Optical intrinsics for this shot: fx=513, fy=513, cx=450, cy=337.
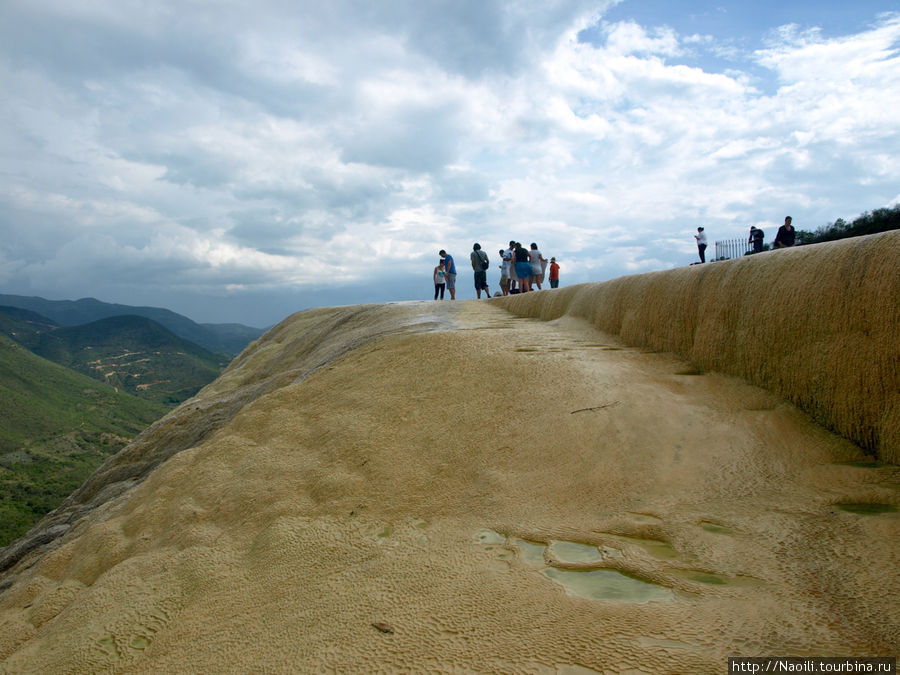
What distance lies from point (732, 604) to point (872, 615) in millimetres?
424

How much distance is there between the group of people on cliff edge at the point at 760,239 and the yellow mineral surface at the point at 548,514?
6.52 meters

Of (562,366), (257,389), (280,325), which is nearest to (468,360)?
(562,366)

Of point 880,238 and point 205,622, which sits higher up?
point 880,238

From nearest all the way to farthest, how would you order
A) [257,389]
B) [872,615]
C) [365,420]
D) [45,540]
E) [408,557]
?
1. [872,615]
2. [408,557]
3. [365,420]
4. [45,540]
5. [257,389]

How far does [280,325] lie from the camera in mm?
18688

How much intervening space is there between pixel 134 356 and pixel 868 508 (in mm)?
110225

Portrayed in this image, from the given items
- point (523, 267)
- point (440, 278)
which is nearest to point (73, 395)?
point (440, 278)

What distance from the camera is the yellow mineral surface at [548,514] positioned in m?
1.92

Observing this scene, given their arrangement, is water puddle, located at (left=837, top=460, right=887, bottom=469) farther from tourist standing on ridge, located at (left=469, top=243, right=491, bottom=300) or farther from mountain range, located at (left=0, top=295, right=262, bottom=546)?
mountain range, located at (left=0, top=295, right=262, bottom=546)

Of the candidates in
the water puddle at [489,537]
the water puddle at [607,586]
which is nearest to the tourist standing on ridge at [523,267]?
the water puddle at [489,537]

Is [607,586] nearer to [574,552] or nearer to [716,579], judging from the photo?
[574,552]

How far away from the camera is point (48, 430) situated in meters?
42.1

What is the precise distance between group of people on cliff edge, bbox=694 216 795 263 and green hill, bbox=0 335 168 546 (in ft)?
101

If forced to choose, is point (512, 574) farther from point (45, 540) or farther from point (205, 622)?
point (45, 540)
